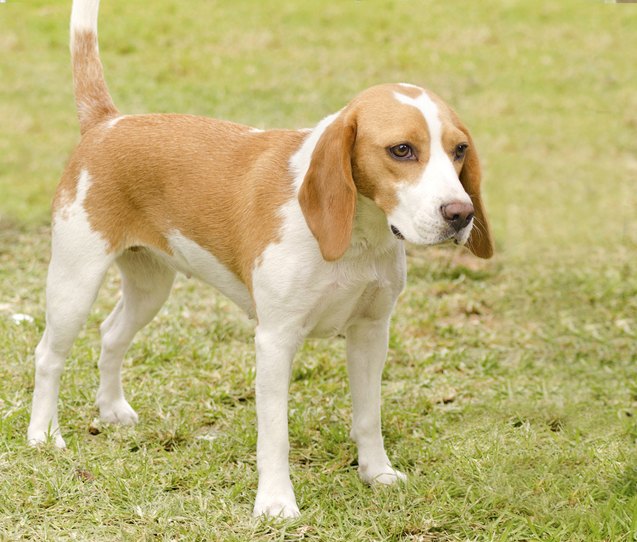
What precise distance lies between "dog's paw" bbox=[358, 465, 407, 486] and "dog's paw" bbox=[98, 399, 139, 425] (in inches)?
49.1

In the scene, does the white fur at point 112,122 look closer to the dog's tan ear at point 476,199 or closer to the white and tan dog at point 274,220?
the white and tan dog at point 274,220

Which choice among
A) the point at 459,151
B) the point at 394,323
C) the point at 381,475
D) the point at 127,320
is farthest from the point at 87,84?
the point at 394,323

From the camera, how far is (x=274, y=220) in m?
4.14

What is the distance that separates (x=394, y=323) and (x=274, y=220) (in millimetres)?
2862

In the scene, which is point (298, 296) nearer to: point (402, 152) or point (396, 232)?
point (396, 232)

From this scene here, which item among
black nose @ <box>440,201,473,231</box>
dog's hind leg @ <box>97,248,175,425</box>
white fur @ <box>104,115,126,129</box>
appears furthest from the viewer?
dog's hind leg @ <box>97,248,175,425</box>

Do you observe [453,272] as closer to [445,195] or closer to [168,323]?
[168,323]

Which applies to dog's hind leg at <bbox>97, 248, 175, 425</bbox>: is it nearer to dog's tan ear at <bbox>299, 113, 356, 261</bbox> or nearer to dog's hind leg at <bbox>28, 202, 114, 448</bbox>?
dog's hind leg at <bbox>28, 202, 114, 448</bbox>

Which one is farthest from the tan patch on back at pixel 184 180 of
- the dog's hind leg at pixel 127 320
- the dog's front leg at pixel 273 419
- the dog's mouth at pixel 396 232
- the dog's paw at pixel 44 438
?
the dog's paw at pixel 44 438

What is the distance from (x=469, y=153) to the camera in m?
4.14

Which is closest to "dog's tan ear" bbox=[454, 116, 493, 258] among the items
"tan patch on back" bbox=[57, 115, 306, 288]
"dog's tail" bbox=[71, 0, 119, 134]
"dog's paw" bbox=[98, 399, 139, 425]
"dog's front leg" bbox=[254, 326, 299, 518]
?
"tan patch on back" bbox=[57, 115, 306, 288]

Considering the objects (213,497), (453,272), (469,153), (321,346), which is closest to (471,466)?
(213,497)

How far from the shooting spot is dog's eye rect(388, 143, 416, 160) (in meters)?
3.77

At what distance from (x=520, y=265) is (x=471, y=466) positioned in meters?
3.79
